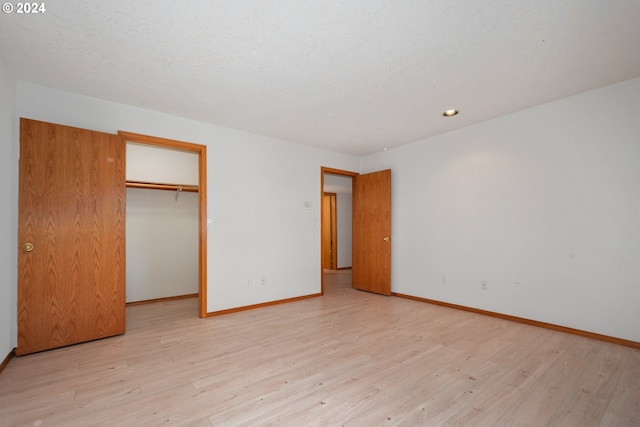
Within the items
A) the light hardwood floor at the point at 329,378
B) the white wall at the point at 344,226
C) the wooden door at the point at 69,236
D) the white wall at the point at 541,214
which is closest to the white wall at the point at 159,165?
the wooden door at the point at 69,236

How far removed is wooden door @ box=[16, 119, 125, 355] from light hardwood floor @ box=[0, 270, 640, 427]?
264mm

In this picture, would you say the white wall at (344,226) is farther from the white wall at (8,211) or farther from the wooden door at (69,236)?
the white wall at (8,211)

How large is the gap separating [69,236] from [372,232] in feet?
13.3

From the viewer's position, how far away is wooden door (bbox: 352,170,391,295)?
187 inches

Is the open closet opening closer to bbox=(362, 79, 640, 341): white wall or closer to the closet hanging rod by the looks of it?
the closet hanging rod

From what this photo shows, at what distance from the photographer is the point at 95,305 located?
2812 mm

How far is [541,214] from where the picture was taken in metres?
3.19

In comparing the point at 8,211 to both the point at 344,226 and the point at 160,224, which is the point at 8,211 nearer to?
the point at 160,224

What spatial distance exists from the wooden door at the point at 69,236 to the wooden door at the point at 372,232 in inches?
141

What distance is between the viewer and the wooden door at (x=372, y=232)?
475cm

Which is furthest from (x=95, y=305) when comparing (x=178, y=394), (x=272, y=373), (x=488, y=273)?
(x=488, y=273)

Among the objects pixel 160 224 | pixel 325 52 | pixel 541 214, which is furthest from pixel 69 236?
pixel 541 214

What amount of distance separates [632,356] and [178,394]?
3682mm

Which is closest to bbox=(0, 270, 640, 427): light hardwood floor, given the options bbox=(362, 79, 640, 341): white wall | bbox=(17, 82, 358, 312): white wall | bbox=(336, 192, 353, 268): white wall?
bbox=(362, 79, 640, 341): white wall
